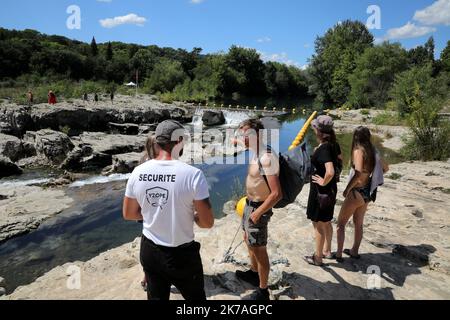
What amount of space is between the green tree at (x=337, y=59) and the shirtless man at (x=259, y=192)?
4969 cm

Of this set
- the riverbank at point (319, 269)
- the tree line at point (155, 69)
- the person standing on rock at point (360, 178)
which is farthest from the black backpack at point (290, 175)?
the tree line at point (155, 69)

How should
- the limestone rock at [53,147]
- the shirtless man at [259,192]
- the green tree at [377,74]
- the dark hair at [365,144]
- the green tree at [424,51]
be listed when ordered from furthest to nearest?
1. the green tree at [424,51]
2. the green tree at [377,74]
3. the limestone rock at [53,147]
4. the dark hair at [365,144]
5. the shirtless man at [259,192]

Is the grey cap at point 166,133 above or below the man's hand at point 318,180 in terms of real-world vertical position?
above

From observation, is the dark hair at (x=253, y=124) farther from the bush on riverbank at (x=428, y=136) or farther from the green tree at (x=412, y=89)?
the green tree at (x=412, y=89)

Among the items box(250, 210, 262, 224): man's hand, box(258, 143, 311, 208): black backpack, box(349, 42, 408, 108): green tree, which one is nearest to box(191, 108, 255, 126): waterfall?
box(349, 42, 408, 108): green tree

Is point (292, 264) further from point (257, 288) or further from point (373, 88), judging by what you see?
point (373, 88)

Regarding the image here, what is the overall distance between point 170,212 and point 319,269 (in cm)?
248

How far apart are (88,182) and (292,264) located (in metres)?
11.0

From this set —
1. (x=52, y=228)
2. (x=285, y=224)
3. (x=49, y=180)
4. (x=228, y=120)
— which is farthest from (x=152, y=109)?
(x=285, y=224)

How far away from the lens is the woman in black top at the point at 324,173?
12.6 ft

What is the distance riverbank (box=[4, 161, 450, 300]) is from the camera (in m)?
3.87

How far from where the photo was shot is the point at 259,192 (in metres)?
3.32

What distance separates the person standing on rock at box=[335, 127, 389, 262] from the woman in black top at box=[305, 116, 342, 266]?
0.24 metres

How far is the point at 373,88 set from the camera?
4066 centimetres
